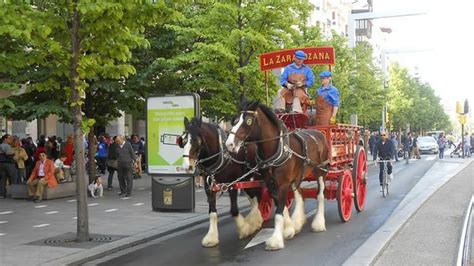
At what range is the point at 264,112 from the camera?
921 centimetres

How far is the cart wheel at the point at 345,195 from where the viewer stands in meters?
11.0

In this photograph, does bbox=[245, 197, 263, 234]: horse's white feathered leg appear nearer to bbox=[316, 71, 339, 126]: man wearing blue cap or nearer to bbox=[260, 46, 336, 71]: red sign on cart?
bbox=[316, 71, 339, 126]: man wearing blue cap

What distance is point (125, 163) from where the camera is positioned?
1688 cm

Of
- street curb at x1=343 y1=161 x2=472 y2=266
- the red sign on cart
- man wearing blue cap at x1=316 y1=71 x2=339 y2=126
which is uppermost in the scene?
the red sign on cart

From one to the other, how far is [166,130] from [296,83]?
353 centimetres

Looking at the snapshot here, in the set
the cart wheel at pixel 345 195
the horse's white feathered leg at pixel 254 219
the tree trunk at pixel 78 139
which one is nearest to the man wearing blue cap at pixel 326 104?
the cart wheel at pixel 345 195

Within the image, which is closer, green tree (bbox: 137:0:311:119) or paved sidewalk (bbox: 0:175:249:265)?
paved sidewalk (bbox: 0:175:249:265)

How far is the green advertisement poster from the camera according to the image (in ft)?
42.8

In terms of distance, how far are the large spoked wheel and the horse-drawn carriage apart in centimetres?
109

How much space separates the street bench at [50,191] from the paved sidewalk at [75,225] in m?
0.33

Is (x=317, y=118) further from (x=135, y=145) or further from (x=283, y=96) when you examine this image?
(x=135, y=145)

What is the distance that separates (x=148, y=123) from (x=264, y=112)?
16.2 ft

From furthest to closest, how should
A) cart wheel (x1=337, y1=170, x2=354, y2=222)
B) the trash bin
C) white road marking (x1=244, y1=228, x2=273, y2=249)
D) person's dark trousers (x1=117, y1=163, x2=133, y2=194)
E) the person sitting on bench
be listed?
1. person's dark trousers (x1=117, y1=163, x2=133, y2=194)
2. the person sitting on bench
3. the trash bin
4. cart wheel (x1=337, y1=170, x2=354, y2=222)
5. white road marking (x1=244, y1=228, x2=273, y2=249)

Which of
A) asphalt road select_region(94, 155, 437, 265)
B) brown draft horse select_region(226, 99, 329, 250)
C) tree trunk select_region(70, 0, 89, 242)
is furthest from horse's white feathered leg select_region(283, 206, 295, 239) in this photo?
tree trunk select_region(70, 0, 89, 242)
